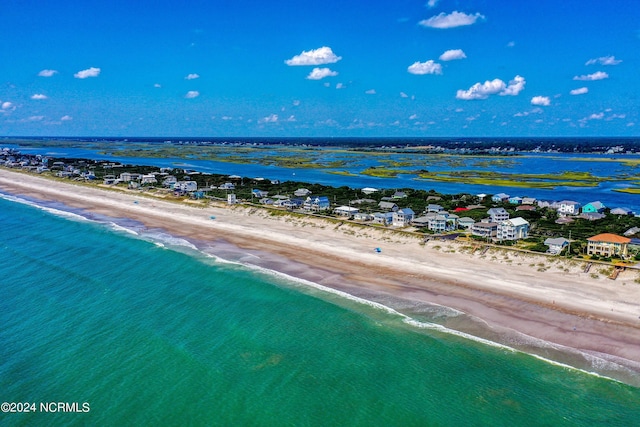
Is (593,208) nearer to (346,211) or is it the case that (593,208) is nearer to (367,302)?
(346,211)

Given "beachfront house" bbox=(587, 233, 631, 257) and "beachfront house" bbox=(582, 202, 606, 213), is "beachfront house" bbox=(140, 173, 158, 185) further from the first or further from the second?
"beachfront house" bbox=(587, 233, 631, 257)

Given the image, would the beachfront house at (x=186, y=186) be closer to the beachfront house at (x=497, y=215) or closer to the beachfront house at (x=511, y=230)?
the beachfront house at (x=497, y=215)

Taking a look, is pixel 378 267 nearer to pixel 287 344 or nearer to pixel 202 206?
pixel 287 344

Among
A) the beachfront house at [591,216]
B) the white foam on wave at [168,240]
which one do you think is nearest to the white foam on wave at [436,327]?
the white foam on wave at [168,240]

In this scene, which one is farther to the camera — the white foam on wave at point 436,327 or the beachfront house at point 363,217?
the beachfront house at point 363,217

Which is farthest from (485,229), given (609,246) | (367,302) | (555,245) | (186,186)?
(186,186)

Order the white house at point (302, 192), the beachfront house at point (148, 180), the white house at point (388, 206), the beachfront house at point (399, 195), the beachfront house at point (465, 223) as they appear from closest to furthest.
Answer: the beachfront house at point (465, 223), the white house at point (388, 206), the beachfront house at point (399, 195), the white house at point (302, 192), the beachfront house at point (148, 180)

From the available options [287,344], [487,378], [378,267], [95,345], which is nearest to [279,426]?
[287,344]

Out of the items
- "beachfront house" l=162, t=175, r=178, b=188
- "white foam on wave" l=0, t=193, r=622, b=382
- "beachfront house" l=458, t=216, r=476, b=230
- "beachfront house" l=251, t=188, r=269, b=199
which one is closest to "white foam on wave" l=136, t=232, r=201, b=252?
"white foam on wave" l=0, t=193, r=622, b=382
